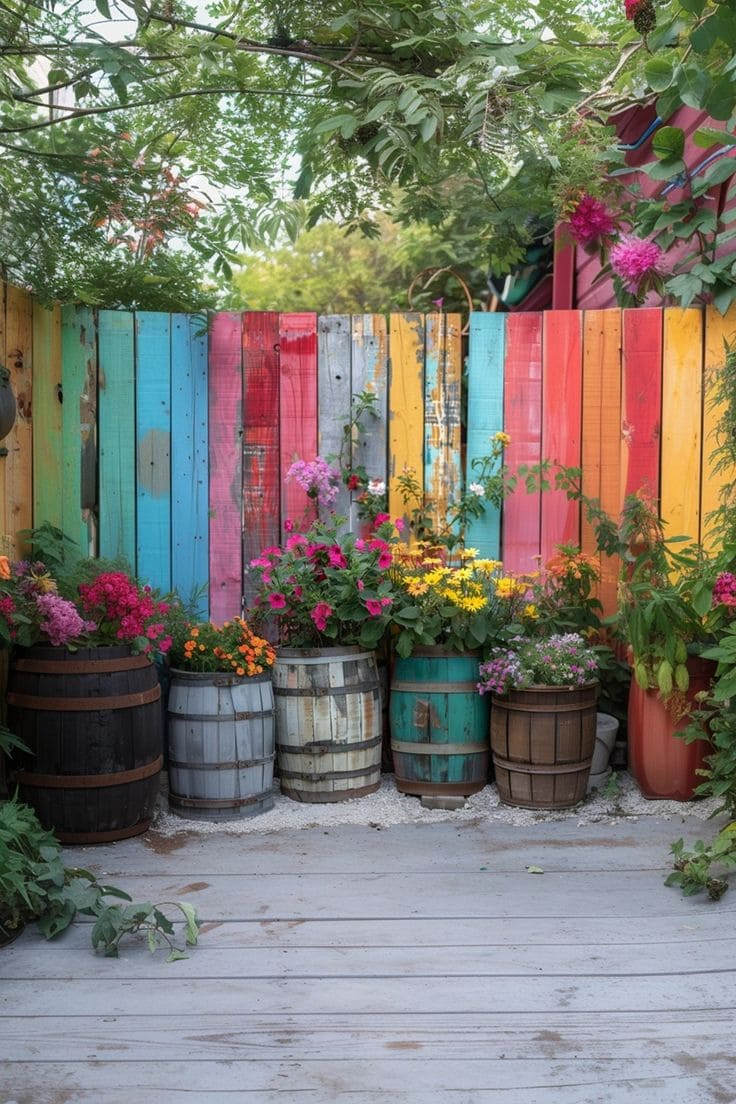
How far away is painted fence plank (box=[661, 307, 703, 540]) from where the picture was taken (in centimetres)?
484

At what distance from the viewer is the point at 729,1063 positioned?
7.60 feet

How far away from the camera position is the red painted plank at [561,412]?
16.1 ft

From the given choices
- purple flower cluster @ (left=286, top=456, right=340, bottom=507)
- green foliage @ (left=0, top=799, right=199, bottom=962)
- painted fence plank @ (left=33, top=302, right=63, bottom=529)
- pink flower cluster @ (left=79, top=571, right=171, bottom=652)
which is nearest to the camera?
green foliage @ (left=0, top=799, right=199, bottom=962)

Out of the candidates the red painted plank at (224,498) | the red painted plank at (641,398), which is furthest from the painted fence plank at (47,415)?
the red painted plank at (641,398)

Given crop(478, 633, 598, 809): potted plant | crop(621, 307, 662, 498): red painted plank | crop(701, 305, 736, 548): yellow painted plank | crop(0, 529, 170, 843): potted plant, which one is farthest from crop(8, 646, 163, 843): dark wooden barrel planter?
crop(701, 305, 736, 548): yellow painted plank

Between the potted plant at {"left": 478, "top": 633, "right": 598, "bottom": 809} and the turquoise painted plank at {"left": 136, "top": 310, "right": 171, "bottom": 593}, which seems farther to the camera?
the turquoise painted plank at {"left": 136, "top": 310, "right": 171, "bottom": 593}

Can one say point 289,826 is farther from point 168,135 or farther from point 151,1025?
→ point 168,135

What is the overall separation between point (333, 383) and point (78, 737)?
199cm

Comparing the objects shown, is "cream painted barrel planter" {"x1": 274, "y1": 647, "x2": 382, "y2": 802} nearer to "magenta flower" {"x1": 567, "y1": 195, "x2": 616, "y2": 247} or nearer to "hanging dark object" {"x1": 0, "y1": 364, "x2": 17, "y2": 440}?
"hanging dark object" {"x1": 0, "y1": 364, "x2": 17, "y2": 440}

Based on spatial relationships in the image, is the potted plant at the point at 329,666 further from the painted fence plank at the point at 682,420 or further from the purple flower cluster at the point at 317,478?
the painted fence plank at the point at 682,420

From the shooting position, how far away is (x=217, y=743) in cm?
425

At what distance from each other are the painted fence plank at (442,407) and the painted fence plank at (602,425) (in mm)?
588

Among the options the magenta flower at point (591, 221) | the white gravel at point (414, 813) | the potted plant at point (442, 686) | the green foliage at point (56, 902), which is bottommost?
the white gravel at point (414, 813)

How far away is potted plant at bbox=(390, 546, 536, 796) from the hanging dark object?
5.58ft
